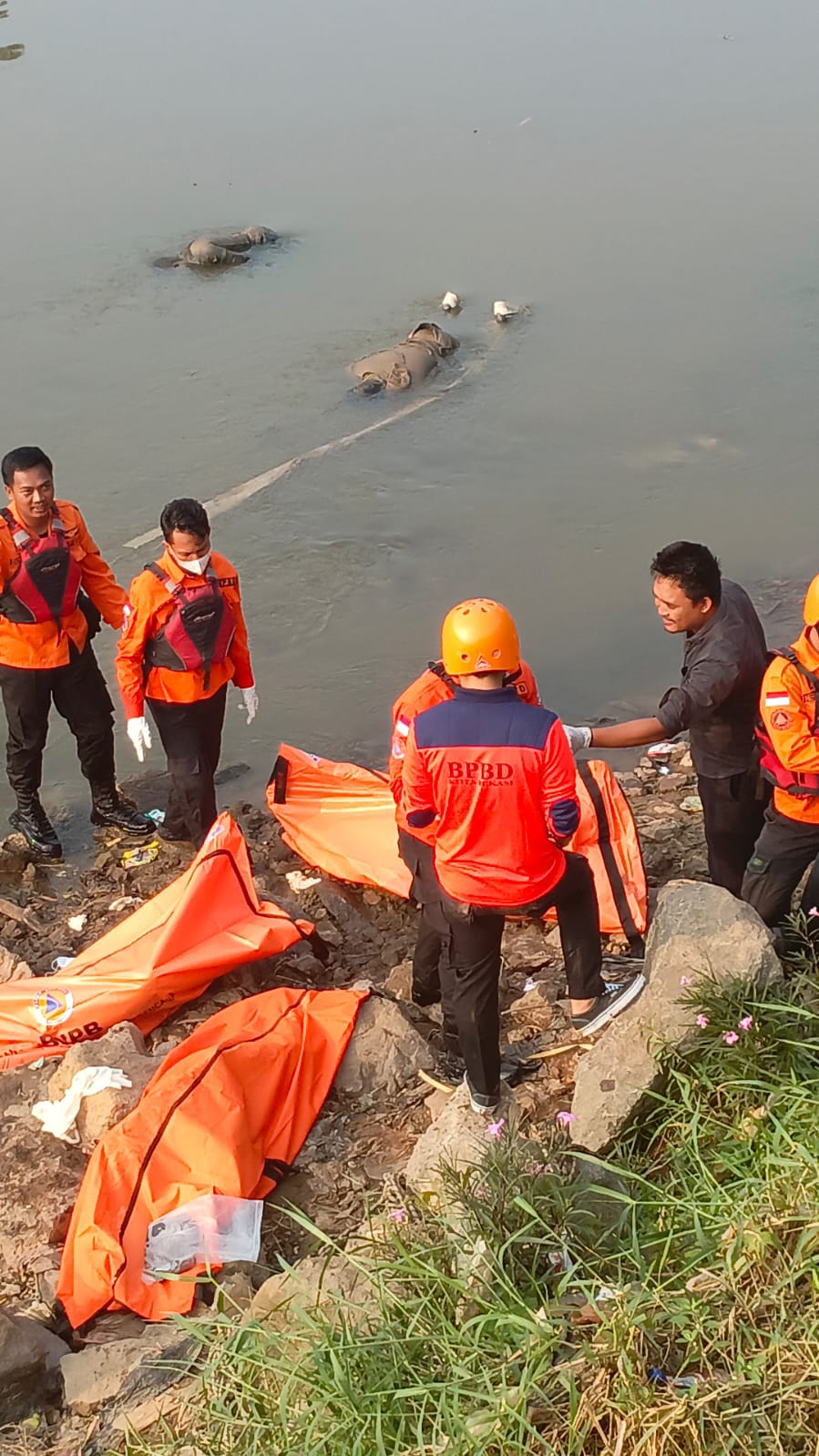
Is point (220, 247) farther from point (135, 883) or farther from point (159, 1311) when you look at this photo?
point (159, 1311)

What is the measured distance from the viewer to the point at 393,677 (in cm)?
780

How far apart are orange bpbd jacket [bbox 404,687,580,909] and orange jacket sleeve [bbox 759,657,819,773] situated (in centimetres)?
75

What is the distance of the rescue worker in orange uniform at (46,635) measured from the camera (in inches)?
208

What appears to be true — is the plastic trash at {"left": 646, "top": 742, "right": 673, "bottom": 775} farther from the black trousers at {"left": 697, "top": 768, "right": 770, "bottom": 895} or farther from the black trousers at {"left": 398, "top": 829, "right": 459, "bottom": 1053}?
the black trousers at {"left": 398, "top": 829, "right": 459, "bottom": 1053}

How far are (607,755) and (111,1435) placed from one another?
4965 mm

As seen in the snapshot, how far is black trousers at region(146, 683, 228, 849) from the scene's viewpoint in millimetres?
5438

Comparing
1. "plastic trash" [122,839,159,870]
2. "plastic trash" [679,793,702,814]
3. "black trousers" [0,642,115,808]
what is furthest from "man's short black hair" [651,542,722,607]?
"plastic trash" [122,839,159,870]

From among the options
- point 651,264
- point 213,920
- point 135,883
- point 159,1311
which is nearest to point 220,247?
point 651,264

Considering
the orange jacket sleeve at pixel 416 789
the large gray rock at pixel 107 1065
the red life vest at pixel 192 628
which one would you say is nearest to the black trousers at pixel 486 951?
the orange jacket sleeve at pixel 416 789

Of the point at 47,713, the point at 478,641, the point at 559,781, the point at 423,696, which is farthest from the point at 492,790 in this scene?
the point at 47,713

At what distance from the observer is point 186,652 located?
206 inches

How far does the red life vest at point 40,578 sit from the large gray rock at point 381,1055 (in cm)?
236

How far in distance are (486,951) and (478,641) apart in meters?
0.90

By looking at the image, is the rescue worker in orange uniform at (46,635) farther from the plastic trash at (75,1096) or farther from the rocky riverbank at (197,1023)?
the plastic trash at (75,1096)
